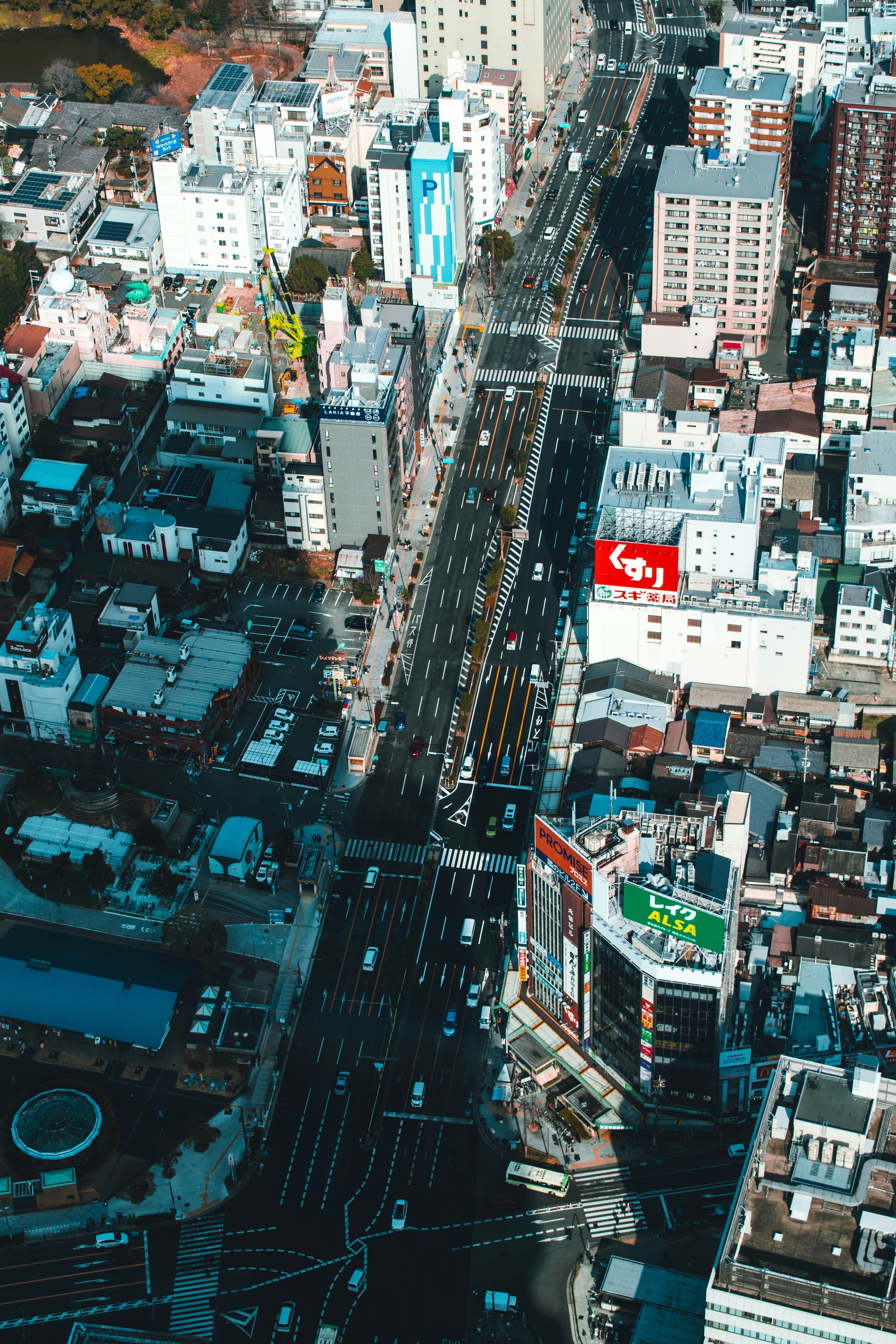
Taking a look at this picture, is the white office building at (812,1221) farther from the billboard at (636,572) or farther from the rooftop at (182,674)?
the rooftop at (182,674)

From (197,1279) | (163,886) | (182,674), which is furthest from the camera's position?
(182,674)

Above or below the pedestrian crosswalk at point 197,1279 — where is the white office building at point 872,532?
above

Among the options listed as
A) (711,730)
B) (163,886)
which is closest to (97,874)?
(163,886)

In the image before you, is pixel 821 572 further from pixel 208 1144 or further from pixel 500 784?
pixel 208 1144

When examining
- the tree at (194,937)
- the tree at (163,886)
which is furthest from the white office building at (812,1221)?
the tree at (163,886)

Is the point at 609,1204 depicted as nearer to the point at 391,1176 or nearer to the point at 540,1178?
the point at 540,1178

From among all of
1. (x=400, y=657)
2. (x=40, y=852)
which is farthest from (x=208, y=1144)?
(x=400, y=657)

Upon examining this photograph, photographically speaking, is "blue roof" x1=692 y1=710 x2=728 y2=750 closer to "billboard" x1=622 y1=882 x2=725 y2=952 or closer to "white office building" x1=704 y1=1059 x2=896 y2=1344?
"billboard" x1=622 y1=882 x2=725 y2=952

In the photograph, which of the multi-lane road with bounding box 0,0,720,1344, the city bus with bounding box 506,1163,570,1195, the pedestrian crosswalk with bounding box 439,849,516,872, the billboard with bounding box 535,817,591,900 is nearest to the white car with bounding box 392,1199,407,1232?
the multi-lane road with bounding box 0,0,720,1344
